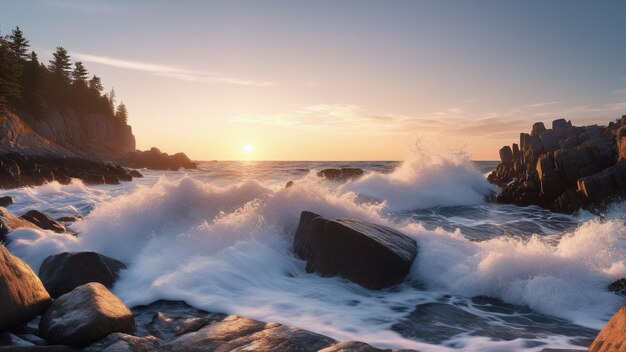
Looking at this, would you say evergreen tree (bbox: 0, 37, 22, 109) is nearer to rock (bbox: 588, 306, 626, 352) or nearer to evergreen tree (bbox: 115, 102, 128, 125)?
evergreen tree (bbox: 115, 102, 128, 125)

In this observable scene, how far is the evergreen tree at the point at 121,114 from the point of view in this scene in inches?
3428

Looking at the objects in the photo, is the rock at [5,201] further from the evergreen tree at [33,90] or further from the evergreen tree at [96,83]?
the evergreen tree at [96,83]

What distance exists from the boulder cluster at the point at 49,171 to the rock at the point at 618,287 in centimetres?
2818

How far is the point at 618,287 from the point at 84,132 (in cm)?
7383

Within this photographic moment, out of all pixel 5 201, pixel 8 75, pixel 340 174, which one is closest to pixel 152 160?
pixel 8 75

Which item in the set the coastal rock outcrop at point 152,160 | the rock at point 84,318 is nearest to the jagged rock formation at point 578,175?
the rock at point 84,318

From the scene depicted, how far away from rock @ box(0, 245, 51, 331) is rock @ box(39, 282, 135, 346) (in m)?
0.24

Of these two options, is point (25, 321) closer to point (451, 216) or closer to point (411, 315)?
point (411, 315)

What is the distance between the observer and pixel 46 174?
89.6 feet

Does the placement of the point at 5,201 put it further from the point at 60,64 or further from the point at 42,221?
the point at 60,64

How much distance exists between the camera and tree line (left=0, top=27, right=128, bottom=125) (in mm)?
44000

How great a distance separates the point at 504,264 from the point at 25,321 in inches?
312

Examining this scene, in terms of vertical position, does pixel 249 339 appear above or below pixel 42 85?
below

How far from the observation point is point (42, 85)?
178 feet
